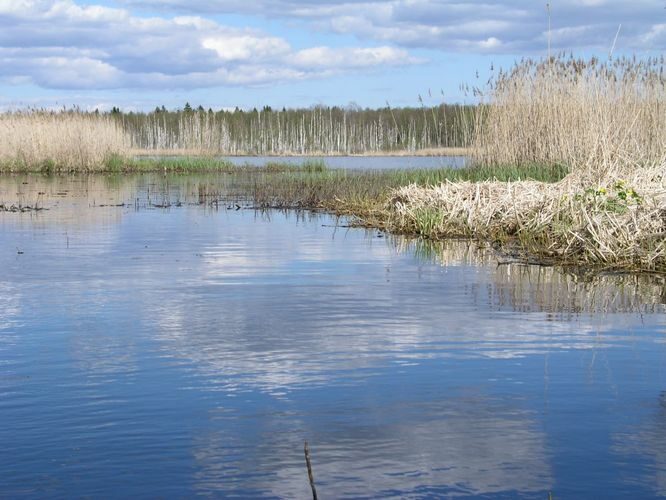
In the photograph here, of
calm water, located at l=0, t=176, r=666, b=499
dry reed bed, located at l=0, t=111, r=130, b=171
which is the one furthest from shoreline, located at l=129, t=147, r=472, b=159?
calm water, located at l=0, t=176, r=666, b=499

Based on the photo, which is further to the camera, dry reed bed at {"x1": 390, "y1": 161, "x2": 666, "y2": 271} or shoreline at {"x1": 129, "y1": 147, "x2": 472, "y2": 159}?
shoreline at {"x1": 129, "y1": 147, "x2": 472, "y2": 159}

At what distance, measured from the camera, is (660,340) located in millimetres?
7125

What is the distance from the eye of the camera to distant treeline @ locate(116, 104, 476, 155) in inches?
2430

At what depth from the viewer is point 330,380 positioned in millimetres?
5887

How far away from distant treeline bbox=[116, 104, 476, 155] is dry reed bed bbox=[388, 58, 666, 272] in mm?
34062

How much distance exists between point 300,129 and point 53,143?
31808 mm

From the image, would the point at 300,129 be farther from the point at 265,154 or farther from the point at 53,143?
the point at 53,143

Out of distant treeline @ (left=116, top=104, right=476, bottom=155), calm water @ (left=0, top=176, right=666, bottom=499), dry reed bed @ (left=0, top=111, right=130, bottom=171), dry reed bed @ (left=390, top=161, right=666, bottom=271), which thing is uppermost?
distant treeline @ (left=116, top=104, right=476, bottom=155)

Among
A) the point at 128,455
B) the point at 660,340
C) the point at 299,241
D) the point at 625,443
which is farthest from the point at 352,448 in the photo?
the point at 299,241

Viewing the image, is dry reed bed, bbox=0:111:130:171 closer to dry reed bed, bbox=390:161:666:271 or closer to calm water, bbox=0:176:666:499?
dry reed bed, bbox=390:161:666:271

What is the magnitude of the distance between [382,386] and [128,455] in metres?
1.78

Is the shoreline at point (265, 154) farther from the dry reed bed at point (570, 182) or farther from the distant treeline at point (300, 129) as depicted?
the dry reed bed at point (570, 182)

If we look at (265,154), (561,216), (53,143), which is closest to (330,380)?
(561,216)

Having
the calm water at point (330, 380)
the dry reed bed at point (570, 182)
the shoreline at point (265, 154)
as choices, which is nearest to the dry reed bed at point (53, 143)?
the shoreline at point (265, 154)
